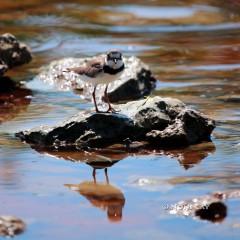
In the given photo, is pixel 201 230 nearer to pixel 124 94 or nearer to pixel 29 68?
pixel 124 94

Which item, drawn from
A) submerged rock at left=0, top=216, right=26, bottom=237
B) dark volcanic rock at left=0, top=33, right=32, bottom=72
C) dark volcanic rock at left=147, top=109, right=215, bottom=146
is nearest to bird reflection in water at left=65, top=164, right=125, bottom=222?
submerged rock at left=0, top=216, right=26, bottom=237

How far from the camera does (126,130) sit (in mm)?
8336

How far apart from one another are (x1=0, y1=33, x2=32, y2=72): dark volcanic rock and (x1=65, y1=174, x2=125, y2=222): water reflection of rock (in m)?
5.30

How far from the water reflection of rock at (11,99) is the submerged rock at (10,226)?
12.1ft

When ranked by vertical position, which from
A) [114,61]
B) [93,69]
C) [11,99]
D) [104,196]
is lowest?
[11,99]

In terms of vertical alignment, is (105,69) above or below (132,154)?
above

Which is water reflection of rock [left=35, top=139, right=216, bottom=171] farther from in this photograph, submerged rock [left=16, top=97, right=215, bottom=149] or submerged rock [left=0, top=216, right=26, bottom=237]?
submerged rock [left=0, top=216, right=26, bottom=237]

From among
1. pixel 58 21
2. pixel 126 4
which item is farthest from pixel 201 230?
pixel 126 4

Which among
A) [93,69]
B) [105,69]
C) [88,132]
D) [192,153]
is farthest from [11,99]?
[192,153]

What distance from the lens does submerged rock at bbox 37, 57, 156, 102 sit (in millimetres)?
10788

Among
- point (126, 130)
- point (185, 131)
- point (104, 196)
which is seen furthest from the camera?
point (126, 130)

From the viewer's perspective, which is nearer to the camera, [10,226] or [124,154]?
[10,226]

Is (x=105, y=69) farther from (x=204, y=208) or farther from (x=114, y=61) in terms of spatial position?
(x=204, y=208)

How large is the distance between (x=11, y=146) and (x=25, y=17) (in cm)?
914
